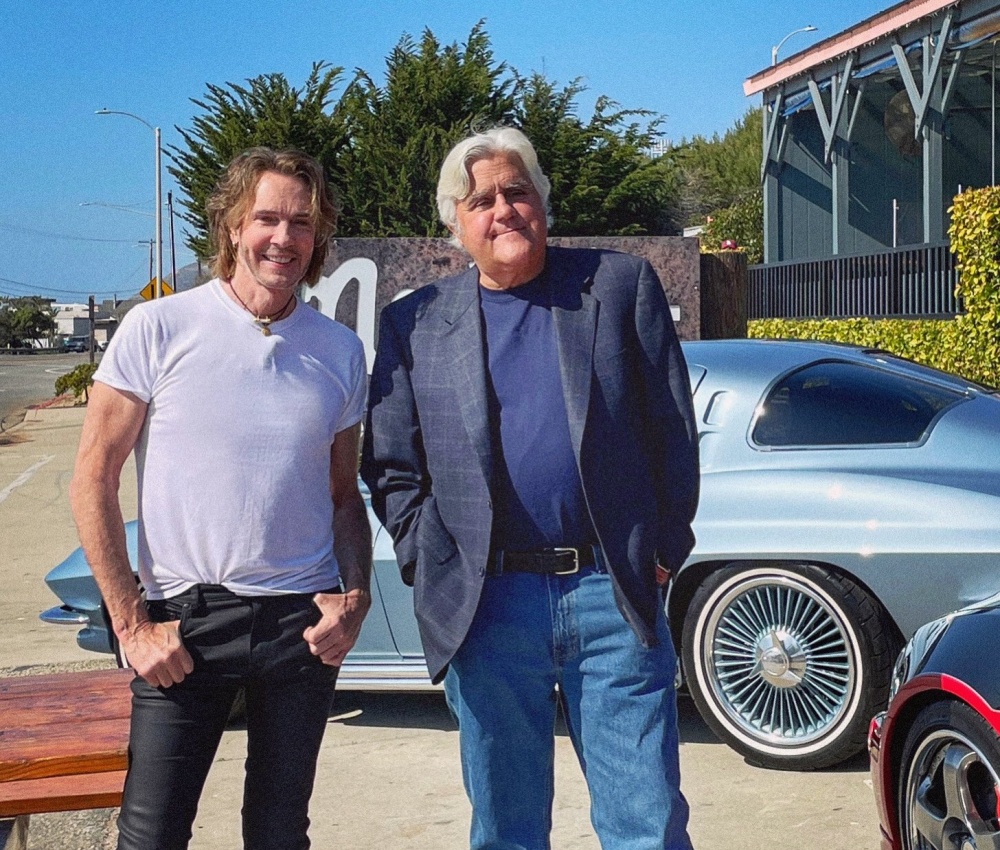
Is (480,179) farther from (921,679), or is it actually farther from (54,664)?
(54,664)

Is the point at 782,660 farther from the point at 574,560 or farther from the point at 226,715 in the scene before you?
the point at 226,715

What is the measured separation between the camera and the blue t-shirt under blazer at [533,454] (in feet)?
9.52

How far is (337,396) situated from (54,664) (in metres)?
4.53

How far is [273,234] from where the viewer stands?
2.83 metres

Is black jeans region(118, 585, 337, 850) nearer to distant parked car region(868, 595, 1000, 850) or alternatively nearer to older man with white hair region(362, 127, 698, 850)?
older man with white hair region(362, 127, 698, 850)

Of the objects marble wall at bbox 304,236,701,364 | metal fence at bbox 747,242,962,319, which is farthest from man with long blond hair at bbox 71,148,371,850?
metal fence at bbox 747,242,962,319

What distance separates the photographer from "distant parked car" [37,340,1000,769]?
477cm

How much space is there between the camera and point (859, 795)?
15.4 ft

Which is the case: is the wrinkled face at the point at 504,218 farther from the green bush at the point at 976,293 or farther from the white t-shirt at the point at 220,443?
the green bush at the point at 976,293

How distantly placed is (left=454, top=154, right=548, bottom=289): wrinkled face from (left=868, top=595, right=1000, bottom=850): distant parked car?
4.39 feet

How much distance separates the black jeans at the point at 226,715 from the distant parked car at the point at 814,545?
242 cm

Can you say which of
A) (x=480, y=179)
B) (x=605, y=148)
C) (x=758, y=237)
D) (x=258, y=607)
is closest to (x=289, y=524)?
(x=258, y=607)

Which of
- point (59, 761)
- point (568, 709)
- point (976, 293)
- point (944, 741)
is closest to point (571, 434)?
point (568, 709)

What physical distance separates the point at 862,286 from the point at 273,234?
1595 cm
